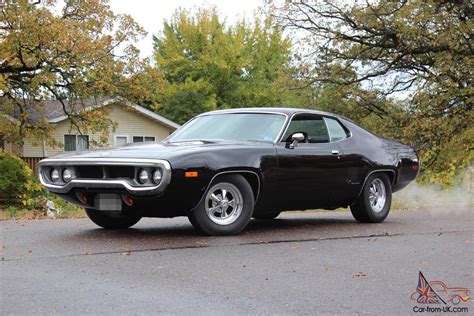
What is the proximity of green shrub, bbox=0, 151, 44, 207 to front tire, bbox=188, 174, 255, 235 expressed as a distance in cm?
1932

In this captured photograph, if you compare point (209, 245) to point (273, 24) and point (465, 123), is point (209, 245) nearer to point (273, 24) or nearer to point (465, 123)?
point (465, 123)

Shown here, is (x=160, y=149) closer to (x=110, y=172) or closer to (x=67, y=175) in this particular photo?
(x=110, y=172)

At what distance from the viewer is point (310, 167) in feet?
29.7

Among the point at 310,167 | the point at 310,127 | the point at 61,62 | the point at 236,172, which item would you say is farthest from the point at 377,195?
the point at 61,62

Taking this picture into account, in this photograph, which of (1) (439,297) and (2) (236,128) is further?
(2) (236,128)

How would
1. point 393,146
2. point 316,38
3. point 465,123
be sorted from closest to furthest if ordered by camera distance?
point 393,146
point 465,123
point 316,38

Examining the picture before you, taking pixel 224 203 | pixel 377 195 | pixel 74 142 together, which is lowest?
pixel 377 195

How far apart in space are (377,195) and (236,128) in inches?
100

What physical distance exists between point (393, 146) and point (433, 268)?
4.44 metres

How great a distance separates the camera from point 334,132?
997cm

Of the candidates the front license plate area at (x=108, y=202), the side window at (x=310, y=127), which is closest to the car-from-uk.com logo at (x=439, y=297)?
the front license plate area at (x=108, y=202)

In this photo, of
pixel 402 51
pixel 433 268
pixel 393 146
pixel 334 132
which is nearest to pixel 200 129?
pixel 334 132

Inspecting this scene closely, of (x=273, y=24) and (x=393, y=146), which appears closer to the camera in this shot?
(x=393, y=146)

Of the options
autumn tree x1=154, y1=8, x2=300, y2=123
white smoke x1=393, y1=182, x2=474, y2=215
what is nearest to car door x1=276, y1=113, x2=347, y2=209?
white smoke x1=393, y1=182, x2=474, y2=215
